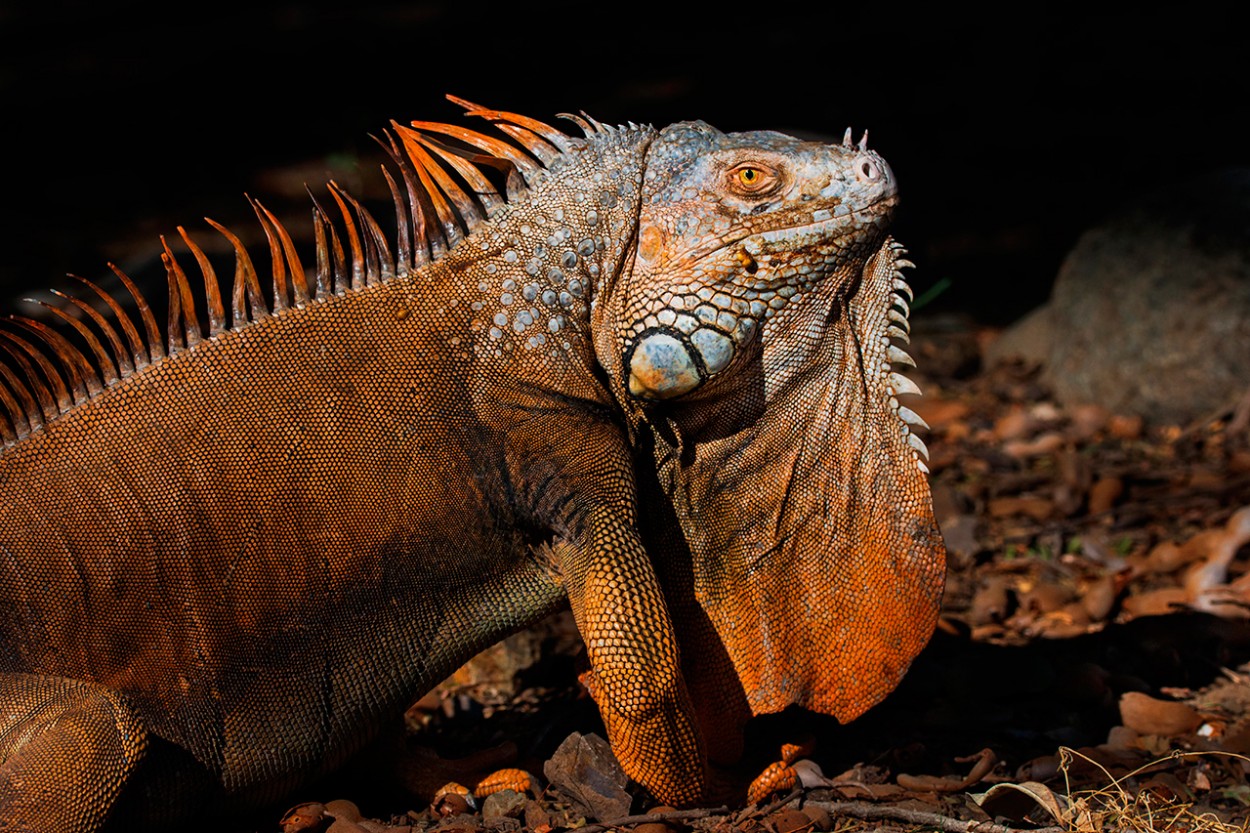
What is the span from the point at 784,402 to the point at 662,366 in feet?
1.37

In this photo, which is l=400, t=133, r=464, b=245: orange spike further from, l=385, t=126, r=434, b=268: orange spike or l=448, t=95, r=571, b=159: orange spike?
l=448, t=95, r=571, b=159: orange spike

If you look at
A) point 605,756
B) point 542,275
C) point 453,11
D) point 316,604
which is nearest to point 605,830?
point 605,756

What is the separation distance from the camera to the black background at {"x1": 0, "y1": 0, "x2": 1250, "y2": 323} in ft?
32.2

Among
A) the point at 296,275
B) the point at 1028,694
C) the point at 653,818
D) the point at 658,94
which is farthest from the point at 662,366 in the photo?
the point at 658,94

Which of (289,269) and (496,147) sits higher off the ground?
(496,147)

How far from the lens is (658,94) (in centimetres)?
1178

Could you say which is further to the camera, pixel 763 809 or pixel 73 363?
pixel 763 809

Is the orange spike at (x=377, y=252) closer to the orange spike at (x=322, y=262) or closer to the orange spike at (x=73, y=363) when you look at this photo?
the orange spike at (x=322, y=262)

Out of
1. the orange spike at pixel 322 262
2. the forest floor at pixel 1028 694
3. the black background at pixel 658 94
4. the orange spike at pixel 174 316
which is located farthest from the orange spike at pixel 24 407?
the black background at pixel 658 94

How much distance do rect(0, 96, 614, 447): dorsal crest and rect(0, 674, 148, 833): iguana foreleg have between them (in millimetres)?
639

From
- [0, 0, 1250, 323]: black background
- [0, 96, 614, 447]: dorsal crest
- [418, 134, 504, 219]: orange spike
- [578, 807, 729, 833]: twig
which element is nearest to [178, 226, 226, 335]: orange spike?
[0, 96, 614, 447]: dorsal crest

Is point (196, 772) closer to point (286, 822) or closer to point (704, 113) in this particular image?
point (286, 822)

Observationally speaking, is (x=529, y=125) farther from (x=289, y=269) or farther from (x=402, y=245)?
(x=289, y=269)

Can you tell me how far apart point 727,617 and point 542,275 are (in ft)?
3.57
